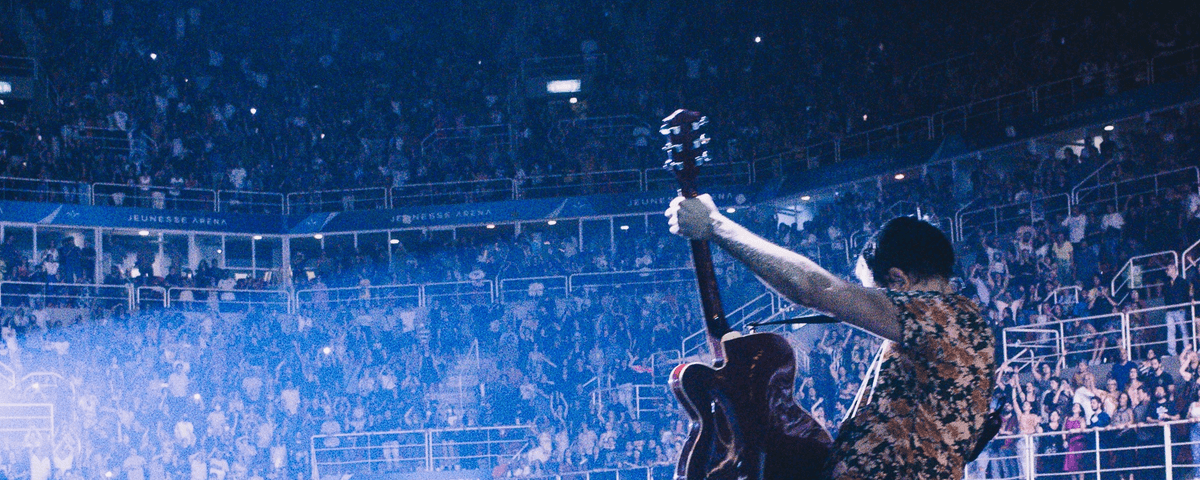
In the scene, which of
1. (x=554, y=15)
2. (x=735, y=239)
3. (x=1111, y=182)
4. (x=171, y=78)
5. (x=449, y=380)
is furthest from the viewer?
(x=554, y=15)

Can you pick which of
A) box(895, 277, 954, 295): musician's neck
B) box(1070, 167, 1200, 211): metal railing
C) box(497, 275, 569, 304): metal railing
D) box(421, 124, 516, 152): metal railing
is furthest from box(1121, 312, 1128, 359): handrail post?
box(421, 124, 516, 152): metal railing

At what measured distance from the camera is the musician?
2236mm

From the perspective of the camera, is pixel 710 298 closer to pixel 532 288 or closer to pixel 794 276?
pixel 794 276

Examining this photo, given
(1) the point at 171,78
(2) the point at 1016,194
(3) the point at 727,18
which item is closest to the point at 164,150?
(1) the point at 171,78

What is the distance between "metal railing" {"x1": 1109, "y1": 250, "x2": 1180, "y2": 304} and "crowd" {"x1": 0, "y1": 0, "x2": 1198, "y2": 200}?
605 cm

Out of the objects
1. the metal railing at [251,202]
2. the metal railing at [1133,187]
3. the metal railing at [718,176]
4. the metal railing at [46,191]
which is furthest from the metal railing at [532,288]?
the metal railing at [1133,187]

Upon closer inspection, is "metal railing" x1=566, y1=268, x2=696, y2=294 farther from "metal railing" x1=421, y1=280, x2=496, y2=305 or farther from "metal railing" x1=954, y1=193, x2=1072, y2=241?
"metal railing" x1=954, y1=193, x2=1072, y2=241

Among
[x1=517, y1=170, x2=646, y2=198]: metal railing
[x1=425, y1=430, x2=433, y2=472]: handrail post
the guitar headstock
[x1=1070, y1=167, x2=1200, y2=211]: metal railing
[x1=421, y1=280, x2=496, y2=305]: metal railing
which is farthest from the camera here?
[x1=517, y1=170, x2=646, y2=198]: metal railing

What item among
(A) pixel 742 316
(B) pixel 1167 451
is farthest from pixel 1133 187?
(A) pixel 742 316

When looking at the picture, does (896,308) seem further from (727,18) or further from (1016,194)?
(727,18)

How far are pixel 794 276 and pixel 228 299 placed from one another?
66.6 feet

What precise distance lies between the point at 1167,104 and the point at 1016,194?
7.10ft

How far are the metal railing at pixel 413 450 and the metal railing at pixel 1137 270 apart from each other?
7990 mm

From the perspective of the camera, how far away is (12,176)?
21234 millimetres
